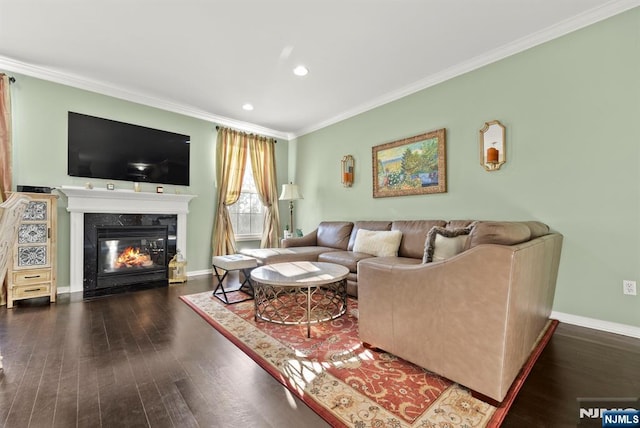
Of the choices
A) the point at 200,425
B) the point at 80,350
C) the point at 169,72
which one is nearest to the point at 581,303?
the point at 200,425

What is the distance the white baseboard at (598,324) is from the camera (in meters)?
2.21

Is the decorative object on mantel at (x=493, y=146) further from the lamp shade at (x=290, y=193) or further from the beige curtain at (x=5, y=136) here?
the beige curtain at (x=5, y=136)

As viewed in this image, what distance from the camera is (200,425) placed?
1.27 metres

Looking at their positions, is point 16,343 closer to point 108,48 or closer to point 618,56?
Result: point 108,48

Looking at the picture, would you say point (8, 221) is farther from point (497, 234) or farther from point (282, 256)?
point (497, 234)

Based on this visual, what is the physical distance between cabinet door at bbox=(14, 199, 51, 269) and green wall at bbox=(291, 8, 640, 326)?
4468 mm

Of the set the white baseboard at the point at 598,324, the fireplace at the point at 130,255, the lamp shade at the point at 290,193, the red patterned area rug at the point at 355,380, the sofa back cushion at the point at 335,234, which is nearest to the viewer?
the red patterned area rug at the point at 355,380

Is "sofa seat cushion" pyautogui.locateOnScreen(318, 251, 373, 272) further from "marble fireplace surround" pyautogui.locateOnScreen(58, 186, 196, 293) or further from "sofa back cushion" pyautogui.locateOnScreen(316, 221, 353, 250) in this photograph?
"marble fireplace surround" pyautogui.locateOnScreen(58, 186, 196, 293)

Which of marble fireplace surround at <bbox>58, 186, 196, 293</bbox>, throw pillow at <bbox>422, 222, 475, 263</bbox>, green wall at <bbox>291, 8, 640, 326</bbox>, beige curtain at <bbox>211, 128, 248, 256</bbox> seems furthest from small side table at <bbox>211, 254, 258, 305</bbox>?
green wall at <bbox>291, 8, 640, 326</bbox>

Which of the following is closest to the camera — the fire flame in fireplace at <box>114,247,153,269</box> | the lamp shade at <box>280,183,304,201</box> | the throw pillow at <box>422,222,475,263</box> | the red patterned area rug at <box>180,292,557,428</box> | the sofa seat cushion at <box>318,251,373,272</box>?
the red patterned area rug at <box>180,292,557,428</box>

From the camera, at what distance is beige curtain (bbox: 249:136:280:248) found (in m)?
5.23

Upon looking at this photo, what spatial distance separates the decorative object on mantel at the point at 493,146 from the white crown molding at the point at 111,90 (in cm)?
380

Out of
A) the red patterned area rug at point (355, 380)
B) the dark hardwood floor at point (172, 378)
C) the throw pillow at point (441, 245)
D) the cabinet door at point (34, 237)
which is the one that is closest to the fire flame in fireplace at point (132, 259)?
the cabinet door at point (34, 237)

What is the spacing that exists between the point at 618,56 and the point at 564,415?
9.19 feet
